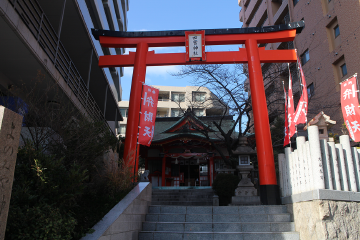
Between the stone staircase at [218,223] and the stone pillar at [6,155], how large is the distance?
314cm

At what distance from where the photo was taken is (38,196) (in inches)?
158

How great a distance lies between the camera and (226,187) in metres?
10.5

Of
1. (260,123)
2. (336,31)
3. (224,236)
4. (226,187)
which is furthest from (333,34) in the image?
(224,236)

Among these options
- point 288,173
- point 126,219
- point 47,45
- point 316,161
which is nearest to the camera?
point 126,219

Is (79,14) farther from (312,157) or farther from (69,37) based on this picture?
(312,157)

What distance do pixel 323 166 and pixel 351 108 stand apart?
481 centimetres

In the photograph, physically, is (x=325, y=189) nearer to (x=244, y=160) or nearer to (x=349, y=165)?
(x=349, y=165)

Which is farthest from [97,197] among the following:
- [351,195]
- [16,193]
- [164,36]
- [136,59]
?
[164,36]

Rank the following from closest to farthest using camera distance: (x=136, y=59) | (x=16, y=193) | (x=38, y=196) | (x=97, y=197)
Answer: (x=16, y=193) < (x=38, y=196) < (x=97, y=197) < (x=136, y=59)

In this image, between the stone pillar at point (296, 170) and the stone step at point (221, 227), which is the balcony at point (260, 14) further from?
the stone step at point (221, 227)

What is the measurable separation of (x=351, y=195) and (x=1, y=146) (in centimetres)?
566

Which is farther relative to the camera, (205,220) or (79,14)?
(79,14)

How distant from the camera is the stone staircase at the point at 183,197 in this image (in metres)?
Answer: 11.7

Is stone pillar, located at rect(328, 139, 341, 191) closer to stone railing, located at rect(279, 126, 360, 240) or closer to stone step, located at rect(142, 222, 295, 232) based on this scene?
stone railing, located at rect(279, 126, 360, 240)
